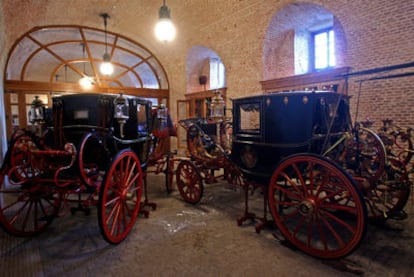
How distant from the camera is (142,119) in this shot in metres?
4.16

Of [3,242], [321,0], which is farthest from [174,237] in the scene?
[321,0]

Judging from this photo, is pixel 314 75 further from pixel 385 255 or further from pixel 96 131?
pixel 96 131

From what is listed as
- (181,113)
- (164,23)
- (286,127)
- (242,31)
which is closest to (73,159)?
(286,127)

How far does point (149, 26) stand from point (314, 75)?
19.1ft

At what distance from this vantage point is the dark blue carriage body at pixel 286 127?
2.97 m

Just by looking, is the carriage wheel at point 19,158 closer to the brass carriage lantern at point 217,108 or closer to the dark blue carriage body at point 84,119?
the dark blue carriage body at point 84,119

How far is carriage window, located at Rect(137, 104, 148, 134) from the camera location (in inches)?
158

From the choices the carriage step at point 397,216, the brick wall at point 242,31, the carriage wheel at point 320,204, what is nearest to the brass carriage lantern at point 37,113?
the carriage wheel at point 320,204

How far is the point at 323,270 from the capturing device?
8.13 ft

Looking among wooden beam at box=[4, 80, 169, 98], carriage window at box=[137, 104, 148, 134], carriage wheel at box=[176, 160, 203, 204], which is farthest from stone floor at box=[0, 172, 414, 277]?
wooden beam at box=[4, 80, 169, 98]

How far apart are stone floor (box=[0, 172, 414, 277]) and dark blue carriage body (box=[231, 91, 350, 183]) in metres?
0.90

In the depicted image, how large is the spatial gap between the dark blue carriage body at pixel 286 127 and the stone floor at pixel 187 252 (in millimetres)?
896

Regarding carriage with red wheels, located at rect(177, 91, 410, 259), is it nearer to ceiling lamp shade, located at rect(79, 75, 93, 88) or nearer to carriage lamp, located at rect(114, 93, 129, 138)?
carriage lamp, located at rect(114, 93, 129, 138)

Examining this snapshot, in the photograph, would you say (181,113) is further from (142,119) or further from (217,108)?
(142,119)
